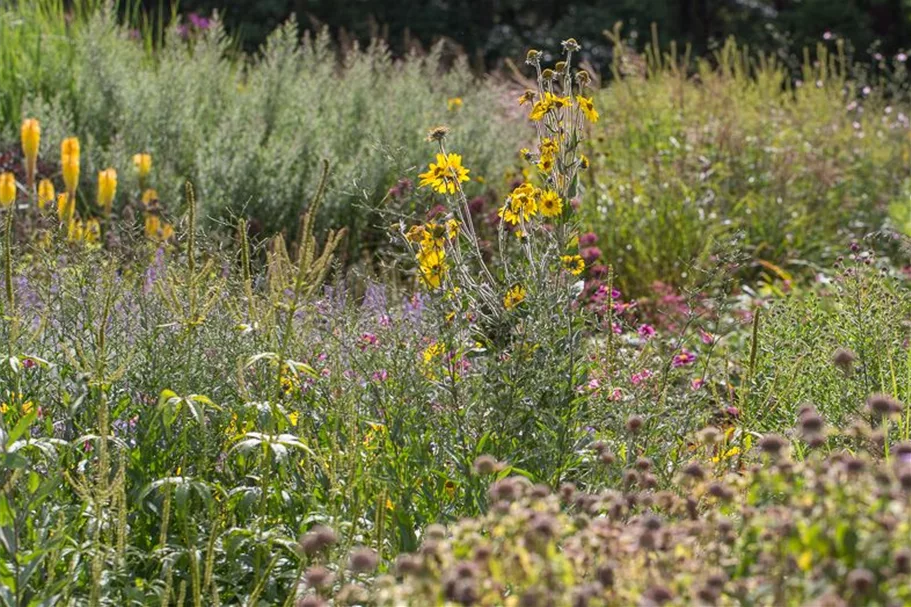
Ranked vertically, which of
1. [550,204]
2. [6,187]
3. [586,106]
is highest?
[586,106]

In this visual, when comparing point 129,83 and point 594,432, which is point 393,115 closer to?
point 129,83

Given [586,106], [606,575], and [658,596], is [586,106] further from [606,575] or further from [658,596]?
[658,596]

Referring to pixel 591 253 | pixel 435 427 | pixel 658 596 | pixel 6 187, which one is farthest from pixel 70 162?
pixel 658 596

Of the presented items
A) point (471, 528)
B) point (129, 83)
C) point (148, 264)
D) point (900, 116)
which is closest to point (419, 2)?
point (900, 116)

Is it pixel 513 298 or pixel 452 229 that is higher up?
pixel 452 229

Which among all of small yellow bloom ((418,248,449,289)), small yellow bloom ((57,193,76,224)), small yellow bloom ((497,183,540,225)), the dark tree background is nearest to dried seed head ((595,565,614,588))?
small yellow bloom ((418,248,449,289))

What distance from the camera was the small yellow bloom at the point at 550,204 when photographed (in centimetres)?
344

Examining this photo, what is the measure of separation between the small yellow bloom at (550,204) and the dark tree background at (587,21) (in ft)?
55.4

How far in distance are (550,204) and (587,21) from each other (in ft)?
59.4

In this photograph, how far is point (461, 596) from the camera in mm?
1560

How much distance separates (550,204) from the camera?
3.46 meters

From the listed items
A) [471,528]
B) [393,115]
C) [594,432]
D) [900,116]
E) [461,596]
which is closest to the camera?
[461,596]

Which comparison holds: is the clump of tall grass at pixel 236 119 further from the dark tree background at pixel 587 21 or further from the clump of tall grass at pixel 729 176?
the dark tree background at pixel 587 21

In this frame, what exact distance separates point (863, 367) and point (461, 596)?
2.43 meters
